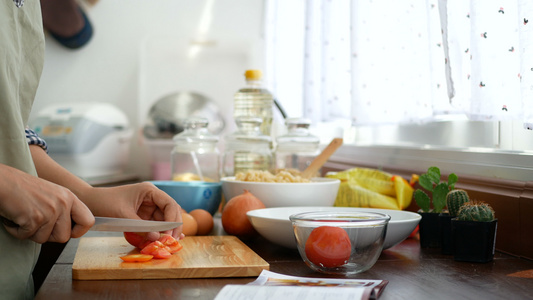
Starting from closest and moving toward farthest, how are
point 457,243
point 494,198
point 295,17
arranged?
point 457,243
point 494,198
point 295,17

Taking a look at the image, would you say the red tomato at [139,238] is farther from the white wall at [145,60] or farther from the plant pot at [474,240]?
the white wall at [145,60]

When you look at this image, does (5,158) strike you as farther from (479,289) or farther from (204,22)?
(204,22)

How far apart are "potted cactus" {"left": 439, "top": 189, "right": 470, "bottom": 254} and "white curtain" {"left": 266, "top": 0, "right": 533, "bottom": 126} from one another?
148 mm

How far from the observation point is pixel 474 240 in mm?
792

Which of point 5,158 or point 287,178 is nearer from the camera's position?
point 5,158

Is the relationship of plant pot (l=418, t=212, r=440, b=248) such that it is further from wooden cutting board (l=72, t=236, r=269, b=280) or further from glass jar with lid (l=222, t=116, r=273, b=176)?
glass jar with lid (l=222, t=116, r=273, b=176)

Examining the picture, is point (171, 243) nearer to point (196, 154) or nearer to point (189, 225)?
point (189, 225)

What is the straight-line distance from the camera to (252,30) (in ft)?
12.0

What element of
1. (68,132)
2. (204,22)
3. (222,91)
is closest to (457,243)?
(68,132)

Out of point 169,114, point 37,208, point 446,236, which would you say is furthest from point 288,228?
point 169,114

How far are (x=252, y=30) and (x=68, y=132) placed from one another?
1.41m

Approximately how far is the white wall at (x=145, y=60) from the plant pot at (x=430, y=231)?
2.57 metres

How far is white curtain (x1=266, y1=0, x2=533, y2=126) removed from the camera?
3.12 feet

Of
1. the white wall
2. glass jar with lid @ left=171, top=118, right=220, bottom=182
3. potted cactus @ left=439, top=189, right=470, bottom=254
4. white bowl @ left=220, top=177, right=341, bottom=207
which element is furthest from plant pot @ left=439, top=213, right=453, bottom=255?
the white wall
